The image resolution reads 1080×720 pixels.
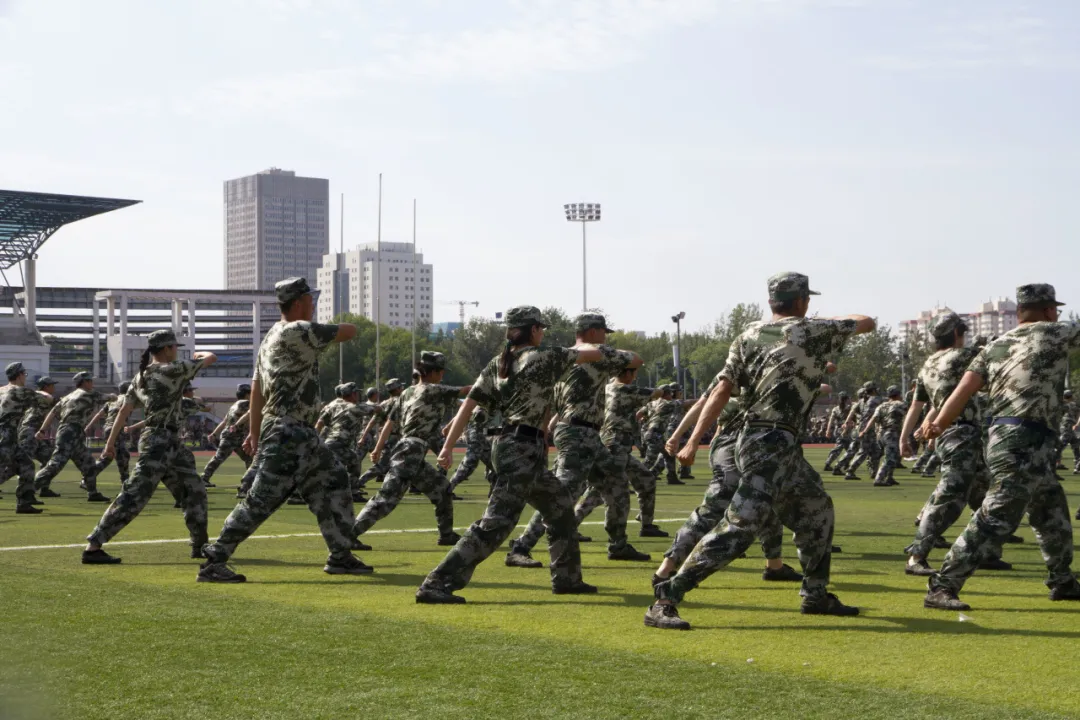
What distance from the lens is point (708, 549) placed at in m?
8.15

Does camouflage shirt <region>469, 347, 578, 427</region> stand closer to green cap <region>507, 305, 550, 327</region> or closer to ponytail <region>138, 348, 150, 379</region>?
green cap <region>507, 305, 550, 327</region>

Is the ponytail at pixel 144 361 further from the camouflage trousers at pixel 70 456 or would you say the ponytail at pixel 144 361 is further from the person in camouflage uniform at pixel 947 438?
the camouflage trousers at pixel 70 456

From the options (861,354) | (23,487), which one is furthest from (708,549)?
(861,354)

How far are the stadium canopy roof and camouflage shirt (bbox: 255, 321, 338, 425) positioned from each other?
82.1 meters

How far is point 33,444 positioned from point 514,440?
13.9 meters

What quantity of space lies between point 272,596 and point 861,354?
110 metres

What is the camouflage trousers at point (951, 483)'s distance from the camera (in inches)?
430

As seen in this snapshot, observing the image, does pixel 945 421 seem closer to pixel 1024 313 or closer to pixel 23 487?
pixel 1024 313

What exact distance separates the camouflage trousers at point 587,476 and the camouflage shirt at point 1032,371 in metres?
3.14

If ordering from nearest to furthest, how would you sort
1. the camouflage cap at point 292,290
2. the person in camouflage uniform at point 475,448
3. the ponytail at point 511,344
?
the ponytail at point 511,344
the camouflage cap at point 292,290
the person in camouflage uniform at point 475,448

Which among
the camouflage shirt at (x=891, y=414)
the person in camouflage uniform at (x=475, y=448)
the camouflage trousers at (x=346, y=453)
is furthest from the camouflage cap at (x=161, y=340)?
the camouflage shirt at (x=891, y=414)

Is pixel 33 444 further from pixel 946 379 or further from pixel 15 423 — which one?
pixel 946 379

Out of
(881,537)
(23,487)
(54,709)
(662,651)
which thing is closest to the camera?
(54,709)

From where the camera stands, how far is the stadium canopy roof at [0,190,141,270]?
8756 centimetres
